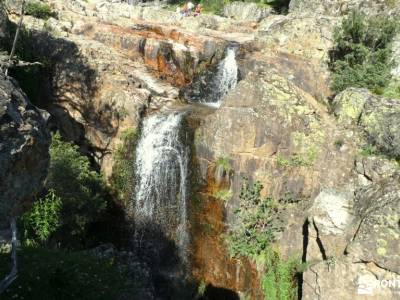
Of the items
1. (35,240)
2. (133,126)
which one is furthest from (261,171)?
(35,240)

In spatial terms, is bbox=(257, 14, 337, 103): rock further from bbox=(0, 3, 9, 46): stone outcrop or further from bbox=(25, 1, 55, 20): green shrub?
bbox=(25, 1, 55, 20): green shrub

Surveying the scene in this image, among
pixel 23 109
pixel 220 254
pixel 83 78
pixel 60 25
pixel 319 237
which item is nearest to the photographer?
pixel 23 109

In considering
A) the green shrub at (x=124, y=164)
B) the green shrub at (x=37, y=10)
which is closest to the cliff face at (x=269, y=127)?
the green shrub at (x=124, y=164)

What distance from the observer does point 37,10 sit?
21969 mm

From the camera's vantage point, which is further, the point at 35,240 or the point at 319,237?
the point at 35,240

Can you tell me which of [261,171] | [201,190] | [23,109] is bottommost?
[201,190]

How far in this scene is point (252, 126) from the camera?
1436 centimetres

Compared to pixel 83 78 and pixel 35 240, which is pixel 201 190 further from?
pixel 83 78

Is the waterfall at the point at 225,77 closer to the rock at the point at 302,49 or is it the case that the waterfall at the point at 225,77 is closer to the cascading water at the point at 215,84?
the cascading water at the point at 215,84

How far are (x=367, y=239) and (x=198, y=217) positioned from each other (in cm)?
646

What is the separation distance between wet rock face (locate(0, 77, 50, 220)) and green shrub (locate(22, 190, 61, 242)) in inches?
339

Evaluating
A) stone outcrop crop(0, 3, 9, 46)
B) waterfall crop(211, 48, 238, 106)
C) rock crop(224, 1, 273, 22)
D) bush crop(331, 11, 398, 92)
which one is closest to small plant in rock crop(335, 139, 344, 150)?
bush crop(331, 11, 398, 92)

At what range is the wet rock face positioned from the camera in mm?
4727

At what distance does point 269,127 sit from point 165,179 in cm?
445
